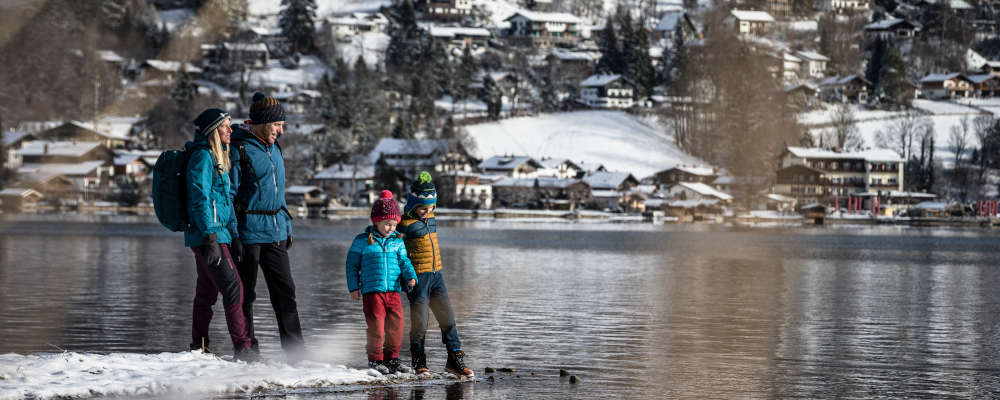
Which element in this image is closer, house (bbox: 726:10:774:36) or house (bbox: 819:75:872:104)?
house (bbox: 819:75:872:104)

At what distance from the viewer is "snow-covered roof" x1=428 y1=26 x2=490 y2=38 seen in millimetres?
179875

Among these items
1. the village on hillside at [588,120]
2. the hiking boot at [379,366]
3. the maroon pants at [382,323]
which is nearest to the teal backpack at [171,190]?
the maroon pants at [382,323]

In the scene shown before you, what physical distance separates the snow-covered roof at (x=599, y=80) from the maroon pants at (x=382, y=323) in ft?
450

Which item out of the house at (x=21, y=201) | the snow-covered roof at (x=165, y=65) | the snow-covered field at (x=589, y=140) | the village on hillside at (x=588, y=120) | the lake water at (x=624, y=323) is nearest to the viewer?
the lake water at (x=624, y=323)

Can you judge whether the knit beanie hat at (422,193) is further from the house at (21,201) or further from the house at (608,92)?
the house at (608,92)

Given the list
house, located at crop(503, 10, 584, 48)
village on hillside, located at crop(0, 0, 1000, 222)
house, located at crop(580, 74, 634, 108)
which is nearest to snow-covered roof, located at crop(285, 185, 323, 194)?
village on hillside, located at crop(0, 0, 1000, 222)

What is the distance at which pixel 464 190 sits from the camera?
113125mm

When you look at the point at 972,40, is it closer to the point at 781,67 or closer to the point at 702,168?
the point at 781,67

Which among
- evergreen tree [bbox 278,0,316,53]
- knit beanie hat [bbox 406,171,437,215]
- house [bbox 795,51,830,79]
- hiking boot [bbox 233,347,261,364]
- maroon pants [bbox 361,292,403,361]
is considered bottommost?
hiking boot [bbox 233,347,261,364]

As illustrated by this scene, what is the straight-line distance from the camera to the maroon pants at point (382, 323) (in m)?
11.0

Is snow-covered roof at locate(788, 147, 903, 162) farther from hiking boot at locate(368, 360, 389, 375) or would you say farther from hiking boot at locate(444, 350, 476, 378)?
hiking boot at locate(368, 360, 389, 375)

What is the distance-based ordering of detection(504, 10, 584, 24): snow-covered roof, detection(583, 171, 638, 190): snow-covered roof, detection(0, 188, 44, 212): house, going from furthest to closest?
1. detection(504, 10, 584, 24): snow-covered roof
2. detection(583, 171, 638, 190): snow-covered roof
3. detection(0, 188, 44, 212): house

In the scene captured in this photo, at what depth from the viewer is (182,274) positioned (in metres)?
25.8

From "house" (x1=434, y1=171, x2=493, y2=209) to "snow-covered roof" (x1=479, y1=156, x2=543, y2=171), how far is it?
7.00 feet
